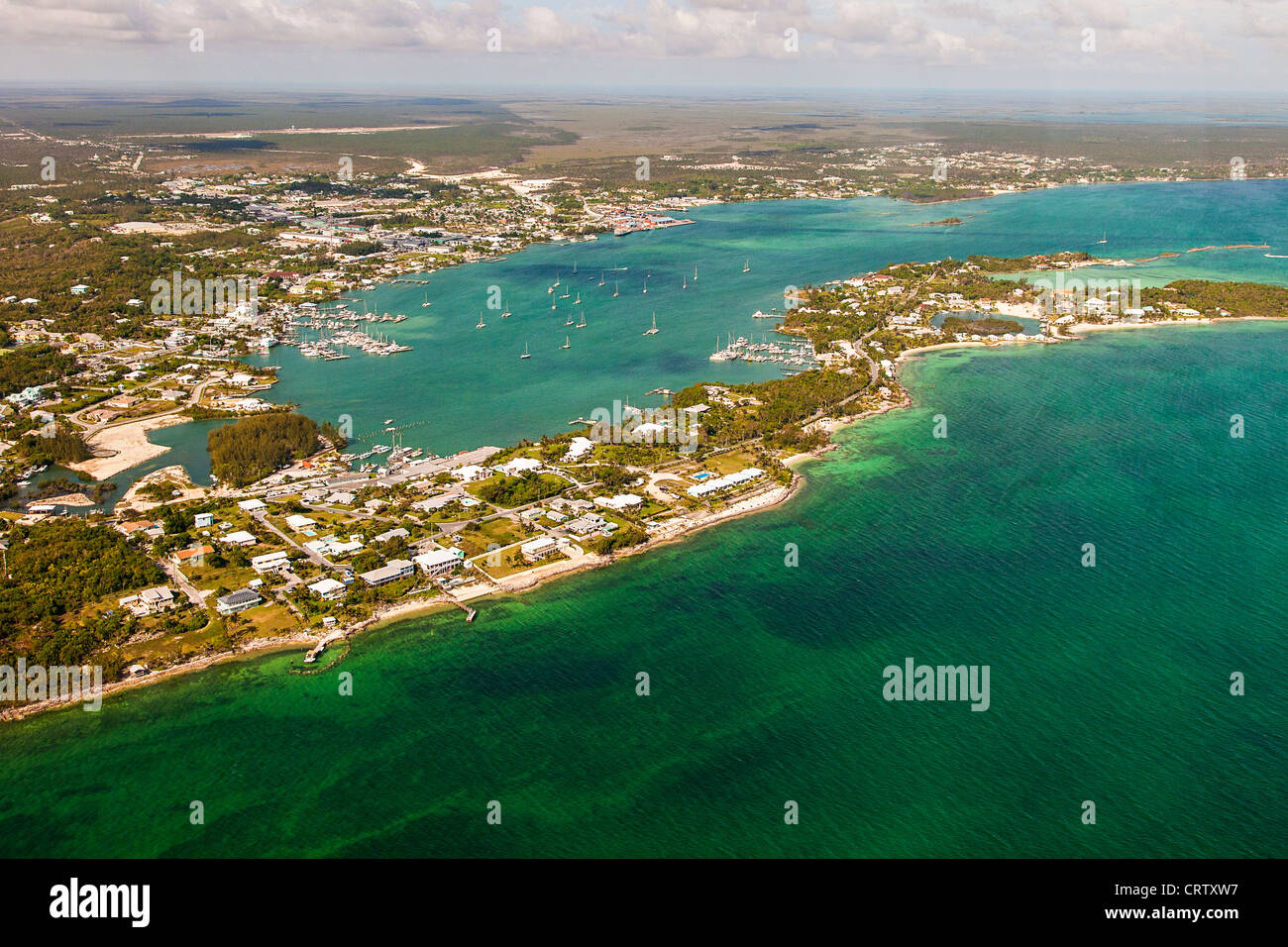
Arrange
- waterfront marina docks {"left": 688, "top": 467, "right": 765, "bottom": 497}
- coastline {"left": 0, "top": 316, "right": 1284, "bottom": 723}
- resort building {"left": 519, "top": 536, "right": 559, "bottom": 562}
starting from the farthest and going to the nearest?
waterfront marina docks {"left": 688, "top": 467, "right": 765, "bottom": 497}, resort building {"left": 519, "top": 536, "right": 559, "bottom": 562}, coastline {"left": 0, "top": 316, "right": 1284, "bottom": 723}

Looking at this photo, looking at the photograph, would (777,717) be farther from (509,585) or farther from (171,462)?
(171,462)

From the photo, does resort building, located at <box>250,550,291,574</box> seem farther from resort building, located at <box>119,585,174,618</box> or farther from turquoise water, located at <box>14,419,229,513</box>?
turquoise water, located at <box>14,419,229,513</box>

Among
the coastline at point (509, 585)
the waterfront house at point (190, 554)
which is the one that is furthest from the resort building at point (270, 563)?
the coastline at point (509, 585)

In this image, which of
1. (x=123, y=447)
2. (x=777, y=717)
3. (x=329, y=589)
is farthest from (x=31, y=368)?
(x=777, y=717)

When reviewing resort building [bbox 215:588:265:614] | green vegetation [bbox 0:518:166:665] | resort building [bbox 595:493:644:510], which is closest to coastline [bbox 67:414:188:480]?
green vegetation [bbox 0:518:166:665]

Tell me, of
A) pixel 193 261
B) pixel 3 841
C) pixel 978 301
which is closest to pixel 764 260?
pixel 978 301

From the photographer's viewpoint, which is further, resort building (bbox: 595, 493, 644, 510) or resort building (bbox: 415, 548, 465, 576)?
resort building (bbox: 595, 493, 644, 510)
